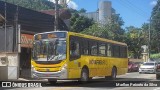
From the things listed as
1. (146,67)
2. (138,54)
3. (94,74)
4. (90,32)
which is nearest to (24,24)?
(94,74)

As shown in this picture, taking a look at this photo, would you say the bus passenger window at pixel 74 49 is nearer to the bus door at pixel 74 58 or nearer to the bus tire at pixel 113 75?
the bus door at pixel 74 58

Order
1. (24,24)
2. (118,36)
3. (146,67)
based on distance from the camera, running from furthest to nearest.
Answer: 1. (118,36)
2. (146,67)
3. (24,24)

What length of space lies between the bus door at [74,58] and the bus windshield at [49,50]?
0.51 meters

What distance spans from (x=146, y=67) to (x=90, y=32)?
14114mm

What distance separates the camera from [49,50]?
66.9 feet

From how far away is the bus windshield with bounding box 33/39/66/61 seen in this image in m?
20.2

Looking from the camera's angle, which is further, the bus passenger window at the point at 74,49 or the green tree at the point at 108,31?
the green tree at the point at 108,31

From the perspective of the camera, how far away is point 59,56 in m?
20.2

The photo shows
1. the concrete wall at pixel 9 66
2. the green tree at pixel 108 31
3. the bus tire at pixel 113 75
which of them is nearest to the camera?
the concrete wall at pixel 9 66

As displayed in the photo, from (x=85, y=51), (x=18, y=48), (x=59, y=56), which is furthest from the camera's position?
(x=18, y=48)

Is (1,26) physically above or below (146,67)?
above

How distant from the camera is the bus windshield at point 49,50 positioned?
20172 mm

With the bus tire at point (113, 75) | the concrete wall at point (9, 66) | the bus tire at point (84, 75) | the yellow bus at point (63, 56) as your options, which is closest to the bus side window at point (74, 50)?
the yellow bus at point (63, 56)

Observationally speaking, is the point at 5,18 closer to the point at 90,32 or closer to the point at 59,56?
the point at 59,56
